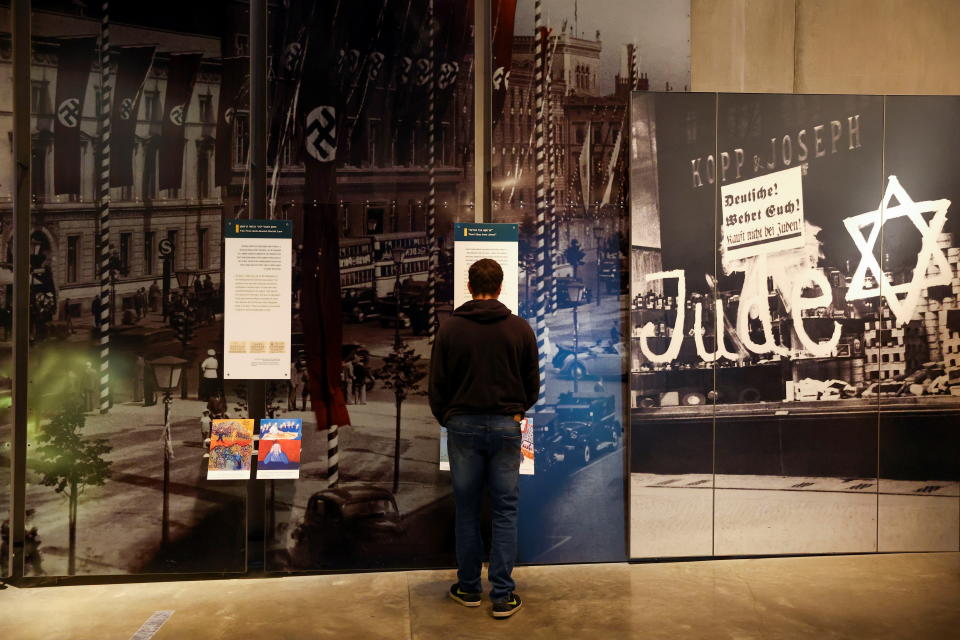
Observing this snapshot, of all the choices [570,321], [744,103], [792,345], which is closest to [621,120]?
[744,103]

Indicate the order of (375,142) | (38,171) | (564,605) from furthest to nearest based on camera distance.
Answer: (375,142) < (38,171) < (564,605)

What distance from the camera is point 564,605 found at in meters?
4.03

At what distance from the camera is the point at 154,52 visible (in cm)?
433

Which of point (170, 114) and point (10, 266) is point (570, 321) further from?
point (10, 266)

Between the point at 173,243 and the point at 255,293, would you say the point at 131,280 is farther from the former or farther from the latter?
the point at 255,293

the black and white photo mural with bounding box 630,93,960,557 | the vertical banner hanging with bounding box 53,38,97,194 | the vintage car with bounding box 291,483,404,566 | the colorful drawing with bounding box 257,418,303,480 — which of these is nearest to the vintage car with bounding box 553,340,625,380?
the black and white photo mural with bounding box 630,93,960,557

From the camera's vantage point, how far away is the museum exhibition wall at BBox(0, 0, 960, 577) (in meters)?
4.35

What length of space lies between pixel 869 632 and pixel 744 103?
2710mm

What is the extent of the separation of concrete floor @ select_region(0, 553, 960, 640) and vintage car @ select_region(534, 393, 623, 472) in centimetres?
60

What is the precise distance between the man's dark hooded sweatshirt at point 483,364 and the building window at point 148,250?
1622mm

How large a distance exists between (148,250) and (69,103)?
0.83 meters

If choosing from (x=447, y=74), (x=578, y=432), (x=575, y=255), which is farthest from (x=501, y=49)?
(x=578, y=432)

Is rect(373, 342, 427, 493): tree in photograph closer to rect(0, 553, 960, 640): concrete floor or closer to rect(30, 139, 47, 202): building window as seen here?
rect(0, 553, 960, 640): concrete floor

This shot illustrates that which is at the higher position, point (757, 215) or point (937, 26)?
point (937, 26)
